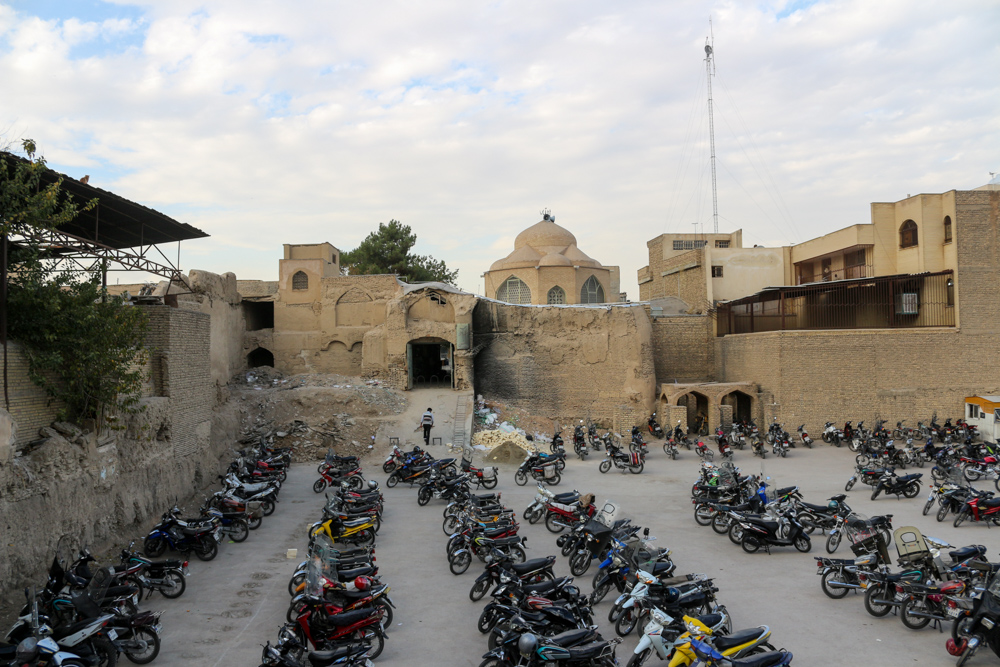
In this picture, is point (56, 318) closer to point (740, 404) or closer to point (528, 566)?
point (528, 566)

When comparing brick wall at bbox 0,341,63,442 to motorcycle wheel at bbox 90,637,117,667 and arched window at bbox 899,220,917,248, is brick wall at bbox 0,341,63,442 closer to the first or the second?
motorcycle wheel at bbox 90,637,117,667

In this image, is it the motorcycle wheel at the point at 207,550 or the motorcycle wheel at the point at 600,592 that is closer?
the motorcycle wheel at the point at 600,592

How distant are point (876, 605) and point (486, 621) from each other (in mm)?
4813

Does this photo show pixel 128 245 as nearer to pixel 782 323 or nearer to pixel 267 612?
pixel 267 612

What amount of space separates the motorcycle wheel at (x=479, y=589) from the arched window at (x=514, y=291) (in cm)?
2935

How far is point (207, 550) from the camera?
1075cm

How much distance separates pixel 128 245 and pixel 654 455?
16.1m

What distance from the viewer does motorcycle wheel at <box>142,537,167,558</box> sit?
10.5 meters

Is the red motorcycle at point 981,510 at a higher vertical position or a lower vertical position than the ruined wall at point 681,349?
lower

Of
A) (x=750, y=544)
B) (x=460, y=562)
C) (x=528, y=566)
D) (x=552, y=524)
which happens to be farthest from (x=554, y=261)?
(x=528, y=566)

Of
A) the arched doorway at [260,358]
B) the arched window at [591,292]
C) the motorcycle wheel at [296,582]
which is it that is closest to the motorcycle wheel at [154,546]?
the motorcycle wheel at [296,582]

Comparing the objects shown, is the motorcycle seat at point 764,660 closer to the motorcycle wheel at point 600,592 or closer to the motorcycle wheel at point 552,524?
the motorcycle wheel at point 600,592

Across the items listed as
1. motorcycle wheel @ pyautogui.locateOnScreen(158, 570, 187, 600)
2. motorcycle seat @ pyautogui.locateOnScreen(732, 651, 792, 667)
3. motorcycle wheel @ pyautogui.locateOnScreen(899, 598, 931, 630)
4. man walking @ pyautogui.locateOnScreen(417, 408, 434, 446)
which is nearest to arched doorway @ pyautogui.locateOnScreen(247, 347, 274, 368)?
man walking @ pyautogui.locateOnScreen(417, 408, 434, 446)

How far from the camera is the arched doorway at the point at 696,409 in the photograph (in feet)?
83.1
